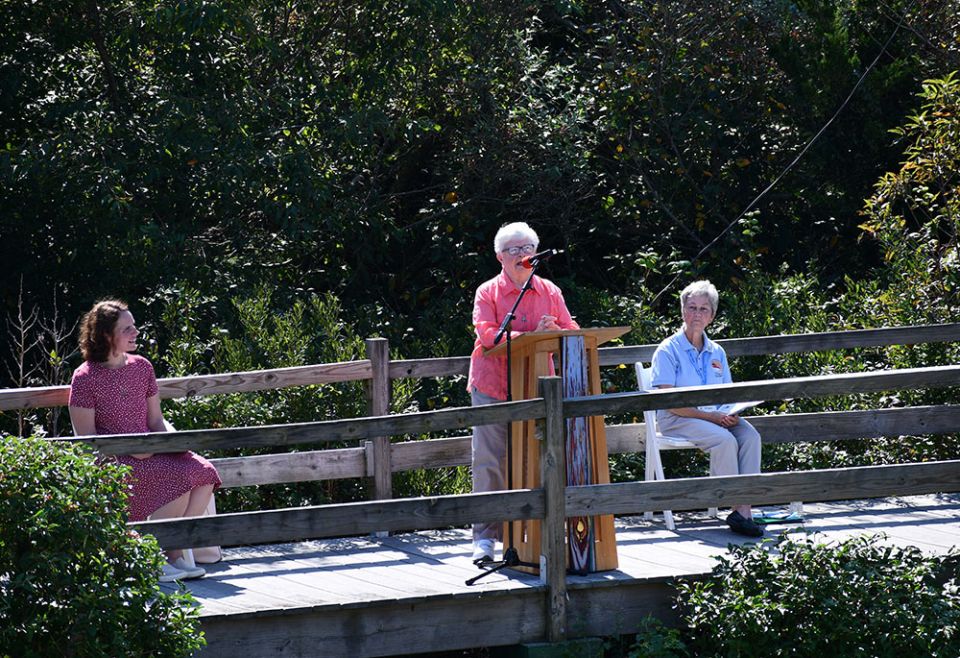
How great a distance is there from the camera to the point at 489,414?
6004mm

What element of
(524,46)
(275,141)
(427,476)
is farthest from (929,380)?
(524,46)

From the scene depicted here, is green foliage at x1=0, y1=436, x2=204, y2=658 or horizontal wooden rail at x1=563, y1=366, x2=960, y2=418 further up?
horizontal wooden rail at x1=563, y1=366, x2=960, y2=418

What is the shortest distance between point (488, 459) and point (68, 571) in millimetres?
2391

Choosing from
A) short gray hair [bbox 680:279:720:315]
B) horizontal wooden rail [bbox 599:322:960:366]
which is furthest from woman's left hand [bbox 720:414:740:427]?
horizontal wooden rail [bbox 599:322:960:366]

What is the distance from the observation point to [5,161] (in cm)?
1059

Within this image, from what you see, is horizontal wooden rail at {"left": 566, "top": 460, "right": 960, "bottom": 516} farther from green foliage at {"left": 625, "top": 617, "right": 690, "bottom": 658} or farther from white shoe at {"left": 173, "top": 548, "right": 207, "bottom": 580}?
white shoe at {"left": 173, "top": 548, "right": 207, "bottom": 580}

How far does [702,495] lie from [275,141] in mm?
6123

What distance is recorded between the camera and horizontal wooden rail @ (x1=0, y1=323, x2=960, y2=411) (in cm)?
751

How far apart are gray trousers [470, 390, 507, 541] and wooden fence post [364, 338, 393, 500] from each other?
1086 mm

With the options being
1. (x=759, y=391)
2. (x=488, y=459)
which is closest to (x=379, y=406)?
(x=488, y=459)

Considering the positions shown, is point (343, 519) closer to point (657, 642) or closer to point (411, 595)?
point (411, 595)

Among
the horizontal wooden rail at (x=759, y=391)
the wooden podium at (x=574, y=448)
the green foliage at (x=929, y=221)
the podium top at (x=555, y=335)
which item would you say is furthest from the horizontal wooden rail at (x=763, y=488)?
the green foliage at (x=929, y=221)

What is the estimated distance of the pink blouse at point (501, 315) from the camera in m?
6.70

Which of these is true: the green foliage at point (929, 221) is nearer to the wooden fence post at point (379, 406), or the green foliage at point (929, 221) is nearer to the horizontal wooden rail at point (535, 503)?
the horizontal wooden rail at point (535, 503)
